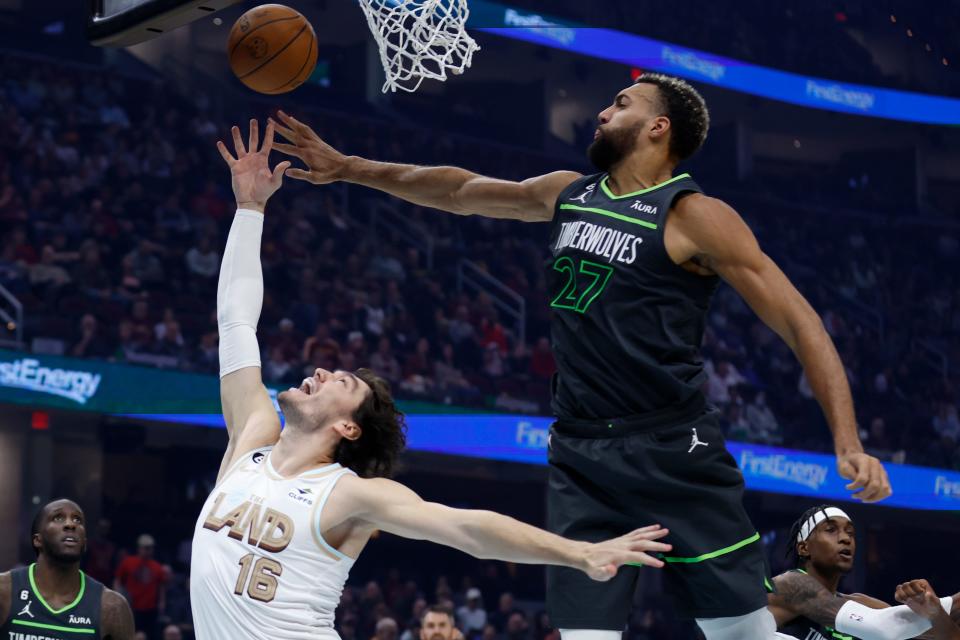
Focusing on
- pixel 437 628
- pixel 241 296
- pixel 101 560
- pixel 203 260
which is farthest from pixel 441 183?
pixel 203 260

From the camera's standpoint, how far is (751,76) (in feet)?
78.2

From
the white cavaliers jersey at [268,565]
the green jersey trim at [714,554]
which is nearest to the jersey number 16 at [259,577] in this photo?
Result: the white cavaliers jersey at [268,565]

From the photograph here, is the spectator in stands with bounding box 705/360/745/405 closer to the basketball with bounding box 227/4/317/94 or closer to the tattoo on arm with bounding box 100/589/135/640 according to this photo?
the tattoo on arm with bounding box 100/589/135/640

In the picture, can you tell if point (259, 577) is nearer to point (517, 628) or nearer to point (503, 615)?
point (517, 628)

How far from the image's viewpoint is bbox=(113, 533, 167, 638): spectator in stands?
12336 millimetres

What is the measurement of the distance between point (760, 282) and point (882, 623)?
2.45 metres

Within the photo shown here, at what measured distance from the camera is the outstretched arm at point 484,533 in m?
3.18

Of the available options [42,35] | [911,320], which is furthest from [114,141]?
[911,320]

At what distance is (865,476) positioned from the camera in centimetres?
318

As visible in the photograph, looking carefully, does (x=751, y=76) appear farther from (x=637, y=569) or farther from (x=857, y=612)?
(x=637, y=569)

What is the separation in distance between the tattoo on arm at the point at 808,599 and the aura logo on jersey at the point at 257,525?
9.29 feet

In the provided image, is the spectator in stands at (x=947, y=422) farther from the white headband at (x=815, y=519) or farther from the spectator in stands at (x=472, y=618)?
the white headband at (x=815, y=519)

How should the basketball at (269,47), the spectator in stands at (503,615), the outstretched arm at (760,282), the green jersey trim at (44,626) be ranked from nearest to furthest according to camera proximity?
the outstretched arm at (760,282), the basketball at (269,47), the green jersey trim at (44,626), the spectator in stands at (503,615)

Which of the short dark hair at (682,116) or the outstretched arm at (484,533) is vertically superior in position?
the short dark hair at (682,116)
